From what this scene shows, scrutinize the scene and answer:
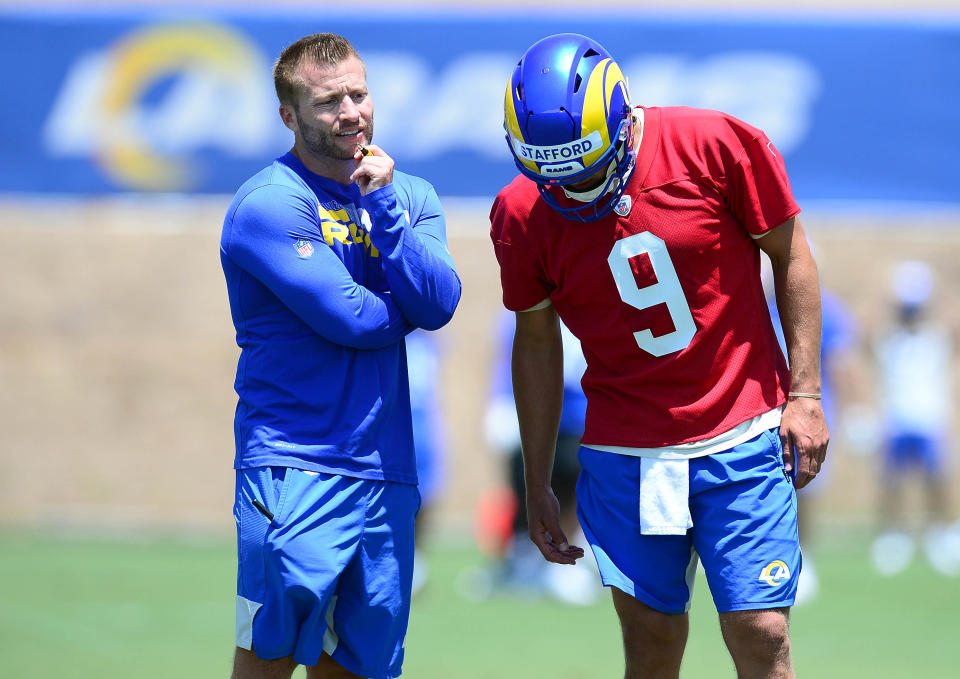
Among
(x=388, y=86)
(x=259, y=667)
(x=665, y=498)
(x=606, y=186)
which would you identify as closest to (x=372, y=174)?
(x=606, y=186)

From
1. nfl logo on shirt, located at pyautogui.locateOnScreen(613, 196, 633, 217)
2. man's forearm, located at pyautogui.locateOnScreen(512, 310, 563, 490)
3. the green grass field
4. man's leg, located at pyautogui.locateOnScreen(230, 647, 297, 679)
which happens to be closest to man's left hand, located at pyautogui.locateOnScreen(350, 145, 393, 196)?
nfl logo on shirt, located at pyautogui.locateOnScreen(613, 196, 633, 217)

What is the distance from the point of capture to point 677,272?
3926mm

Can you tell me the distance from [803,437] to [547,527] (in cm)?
93

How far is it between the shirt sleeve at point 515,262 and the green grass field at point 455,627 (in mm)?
2869

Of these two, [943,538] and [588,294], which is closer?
[588,294]

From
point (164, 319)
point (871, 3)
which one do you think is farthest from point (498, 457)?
point (871, 3)

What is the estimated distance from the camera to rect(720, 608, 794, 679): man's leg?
3.80 m

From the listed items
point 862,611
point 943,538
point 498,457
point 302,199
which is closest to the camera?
point 302,199

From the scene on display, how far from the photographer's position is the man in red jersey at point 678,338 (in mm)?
3822

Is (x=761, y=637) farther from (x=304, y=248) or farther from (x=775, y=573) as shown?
(x=304, y=248)

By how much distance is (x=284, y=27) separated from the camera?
14250 millimetres

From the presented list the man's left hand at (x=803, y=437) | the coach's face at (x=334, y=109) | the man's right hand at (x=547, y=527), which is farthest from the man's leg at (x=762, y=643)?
the coach's face at (x=334, y=109)

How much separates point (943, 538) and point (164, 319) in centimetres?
825

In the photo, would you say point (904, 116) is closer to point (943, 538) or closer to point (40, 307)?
point (943, 538)
